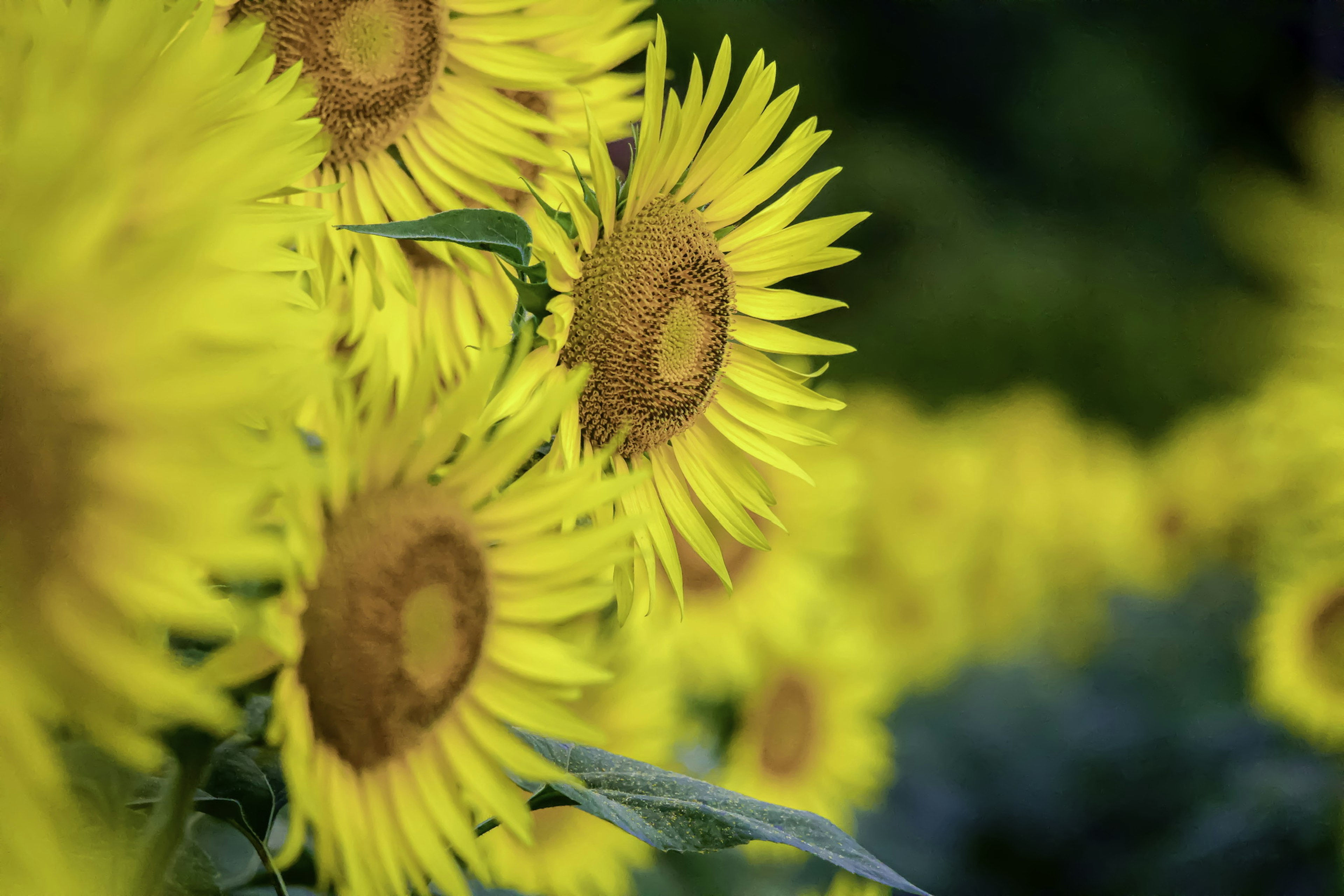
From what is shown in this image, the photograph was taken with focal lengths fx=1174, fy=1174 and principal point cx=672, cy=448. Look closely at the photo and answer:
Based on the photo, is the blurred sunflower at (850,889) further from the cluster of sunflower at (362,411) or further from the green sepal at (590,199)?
the green sepal at (590,199)

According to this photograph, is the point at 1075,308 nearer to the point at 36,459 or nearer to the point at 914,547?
the point at 914,547

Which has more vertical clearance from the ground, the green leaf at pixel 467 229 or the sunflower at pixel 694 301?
the sunflower at pixel 694 301

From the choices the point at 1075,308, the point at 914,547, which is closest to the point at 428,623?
the point at 914,547

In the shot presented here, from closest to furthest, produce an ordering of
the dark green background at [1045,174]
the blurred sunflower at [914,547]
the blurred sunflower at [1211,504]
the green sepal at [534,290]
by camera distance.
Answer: the green sepal at [534,290]
the blurred sunflower at [914,547]
the blurred sunflower at [1211,504]
the dark green background at [1045,174]

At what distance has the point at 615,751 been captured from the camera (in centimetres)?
48

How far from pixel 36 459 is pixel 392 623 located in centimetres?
7

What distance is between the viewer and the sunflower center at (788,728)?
2.58 feet

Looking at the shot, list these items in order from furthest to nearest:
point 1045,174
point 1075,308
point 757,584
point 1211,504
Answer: point 1045,174 < point 1075,308 < point 1211,504 < point 757,584

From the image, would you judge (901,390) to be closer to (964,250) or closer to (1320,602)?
(964,250)

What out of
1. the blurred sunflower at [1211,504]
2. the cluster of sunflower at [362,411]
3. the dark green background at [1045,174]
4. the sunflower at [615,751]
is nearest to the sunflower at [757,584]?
the sunflower at [615,751]

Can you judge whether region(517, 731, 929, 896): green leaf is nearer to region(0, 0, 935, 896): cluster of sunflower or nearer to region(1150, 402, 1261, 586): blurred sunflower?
region(0, 0, 935, 896): cluster of sunflower

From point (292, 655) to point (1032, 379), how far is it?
227 centimetres

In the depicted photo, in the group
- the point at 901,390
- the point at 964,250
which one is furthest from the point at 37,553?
the point at 964,250

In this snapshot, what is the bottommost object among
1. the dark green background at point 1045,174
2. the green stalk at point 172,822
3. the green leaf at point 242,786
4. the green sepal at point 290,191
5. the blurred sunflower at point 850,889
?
the green stalk at point 172,822
